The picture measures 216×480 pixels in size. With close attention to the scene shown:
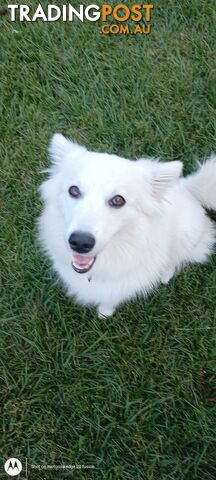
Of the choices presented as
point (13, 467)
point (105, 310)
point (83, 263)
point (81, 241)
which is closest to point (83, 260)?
point (83, 263)

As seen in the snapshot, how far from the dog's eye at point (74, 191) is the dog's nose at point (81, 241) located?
22 cm

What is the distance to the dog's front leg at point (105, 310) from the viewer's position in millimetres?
2564

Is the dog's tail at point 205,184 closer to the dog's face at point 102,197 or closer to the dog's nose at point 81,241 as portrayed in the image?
the dog's face at point 102,197

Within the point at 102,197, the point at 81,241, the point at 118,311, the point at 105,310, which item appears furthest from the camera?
the point at 118,311

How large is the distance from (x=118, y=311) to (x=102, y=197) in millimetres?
1063

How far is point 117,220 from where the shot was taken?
1.88m

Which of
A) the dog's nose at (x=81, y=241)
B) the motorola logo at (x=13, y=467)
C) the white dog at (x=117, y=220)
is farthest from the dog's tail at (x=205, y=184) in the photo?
the motorola logo at (x=13, y=467)

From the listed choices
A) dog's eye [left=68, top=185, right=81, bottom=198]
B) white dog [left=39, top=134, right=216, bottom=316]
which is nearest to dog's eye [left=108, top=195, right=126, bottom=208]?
white dog [left=39, top=134, right=216, bottom=316]

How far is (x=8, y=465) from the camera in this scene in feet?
7.84

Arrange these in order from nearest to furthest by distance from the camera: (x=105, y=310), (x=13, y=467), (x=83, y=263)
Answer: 1. (x=83, y=263)
2. (x=13, y=467)
3. (x=105, y=310)

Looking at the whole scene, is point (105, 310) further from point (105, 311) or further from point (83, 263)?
point (83, 263)

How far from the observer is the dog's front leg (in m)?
2.56

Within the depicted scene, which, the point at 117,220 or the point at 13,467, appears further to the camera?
the point at 13,467

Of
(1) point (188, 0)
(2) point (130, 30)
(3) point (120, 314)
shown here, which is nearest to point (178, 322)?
(3) point (120, 314)
